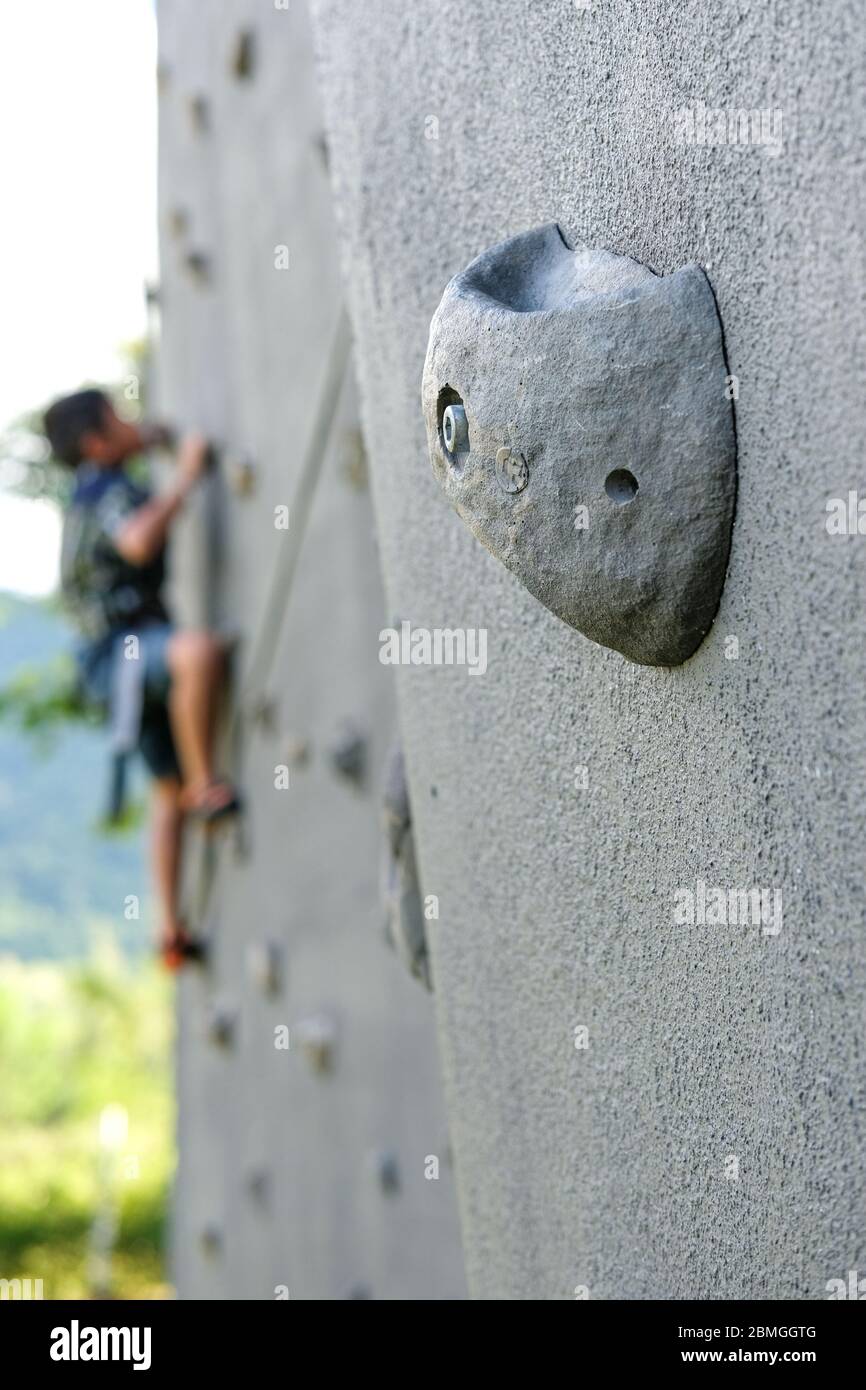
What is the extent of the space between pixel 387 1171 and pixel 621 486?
210 centimetres

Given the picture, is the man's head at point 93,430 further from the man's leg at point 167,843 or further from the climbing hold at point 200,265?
the man's leg at point 167,843

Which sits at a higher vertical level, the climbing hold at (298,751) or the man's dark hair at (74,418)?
the man's dark hair at (74,418)

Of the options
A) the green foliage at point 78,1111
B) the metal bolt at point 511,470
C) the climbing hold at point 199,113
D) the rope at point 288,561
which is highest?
the climbing hold at point 199,113

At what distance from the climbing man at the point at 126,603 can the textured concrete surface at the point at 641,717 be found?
106 inches

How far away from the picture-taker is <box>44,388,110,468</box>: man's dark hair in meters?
4.52

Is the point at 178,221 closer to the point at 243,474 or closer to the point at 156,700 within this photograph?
the point at 243,474

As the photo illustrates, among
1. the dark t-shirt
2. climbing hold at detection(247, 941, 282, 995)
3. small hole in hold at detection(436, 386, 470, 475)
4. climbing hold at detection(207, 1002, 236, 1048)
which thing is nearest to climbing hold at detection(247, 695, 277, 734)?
climbing hold at detection(247, 941, 282, 995)

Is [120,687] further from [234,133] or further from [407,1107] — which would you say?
[407,1107]

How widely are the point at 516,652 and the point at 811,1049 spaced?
0.49 metres

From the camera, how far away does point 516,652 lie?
1.36m

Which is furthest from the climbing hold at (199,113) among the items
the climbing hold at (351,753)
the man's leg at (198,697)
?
the climbing hold at (351,753)

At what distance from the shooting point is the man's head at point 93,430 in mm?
4523

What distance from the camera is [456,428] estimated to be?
3.90ft

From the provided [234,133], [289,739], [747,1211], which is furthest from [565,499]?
[234,133]
